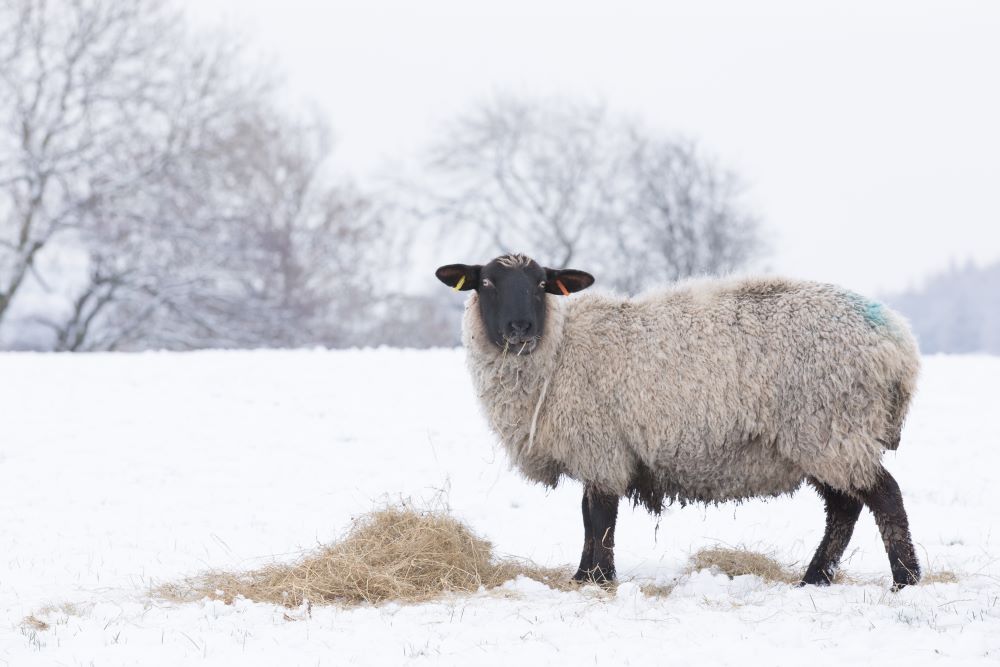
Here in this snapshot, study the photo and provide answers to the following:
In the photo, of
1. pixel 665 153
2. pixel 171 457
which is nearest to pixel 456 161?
pixel 665 153

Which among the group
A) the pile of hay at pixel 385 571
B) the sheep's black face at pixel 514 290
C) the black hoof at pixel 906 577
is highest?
the sheep's black face at pixel 514 290

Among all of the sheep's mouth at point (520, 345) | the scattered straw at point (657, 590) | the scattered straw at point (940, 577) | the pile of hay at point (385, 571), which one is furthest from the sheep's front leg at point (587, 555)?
the scattered straw at point (940, 577)

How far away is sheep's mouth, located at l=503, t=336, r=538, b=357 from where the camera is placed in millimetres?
7750

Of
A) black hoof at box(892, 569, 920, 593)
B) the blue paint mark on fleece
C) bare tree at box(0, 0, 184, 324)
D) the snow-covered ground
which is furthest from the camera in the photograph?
bare tree at box(0, 0, 184, 324)

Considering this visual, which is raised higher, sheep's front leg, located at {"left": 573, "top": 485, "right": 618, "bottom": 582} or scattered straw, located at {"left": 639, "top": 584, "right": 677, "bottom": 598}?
sheep's front leg, located at {"left": 573, "top": 485, "right": 618, "bottom": 582}

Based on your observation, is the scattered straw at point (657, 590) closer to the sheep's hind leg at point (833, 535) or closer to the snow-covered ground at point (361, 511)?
the snow-covered ground at point (361, 511)

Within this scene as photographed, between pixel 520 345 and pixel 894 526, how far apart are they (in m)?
3.01

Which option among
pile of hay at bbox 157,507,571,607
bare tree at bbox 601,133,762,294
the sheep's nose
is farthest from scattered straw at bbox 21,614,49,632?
bare tree at bbox 601,133,762,294

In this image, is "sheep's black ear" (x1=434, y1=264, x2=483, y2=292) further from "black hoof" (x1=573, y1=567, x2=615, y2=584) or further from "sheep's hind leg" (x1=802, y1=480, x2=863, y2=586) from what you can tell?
"sheep's hind leg" (x1=802, y1=480, x2=863, y2=586)

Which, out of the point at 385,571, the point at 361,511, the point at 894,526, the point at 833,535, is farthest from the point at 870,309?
the point at 361,511

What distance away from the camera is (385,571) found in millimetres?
7113

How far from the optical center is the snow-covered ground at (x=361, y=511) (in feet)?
18.5

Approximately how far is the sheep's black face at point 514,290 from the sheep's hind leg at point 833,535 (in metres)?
2.41

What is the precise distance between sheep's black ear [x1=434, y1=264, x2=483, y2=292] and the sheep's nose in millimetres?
766
